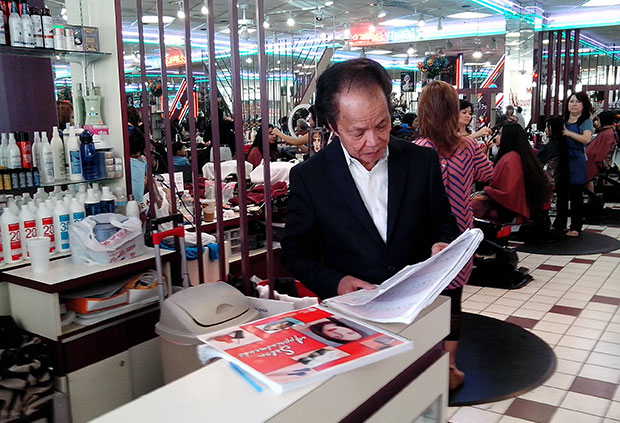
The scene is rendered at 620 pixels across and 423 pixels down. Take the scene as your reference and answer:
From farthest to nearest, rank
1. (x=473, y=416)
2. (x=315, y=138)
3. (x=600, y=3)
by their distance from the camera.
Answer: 1. (x=600, y=3)
2. (x=315, y=138)
3. (x=473, y=416)

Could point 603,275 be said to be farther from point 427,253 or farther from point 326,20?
point 326,20

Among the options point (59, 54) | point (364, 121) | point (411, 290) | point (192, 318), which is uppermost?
point (59, 54)

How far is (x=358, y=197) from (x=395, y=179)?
14cm

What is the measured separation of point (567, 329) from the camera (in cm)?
395

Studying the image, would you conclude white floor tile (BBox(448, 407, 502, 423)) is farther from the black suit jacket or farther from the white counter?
the white counter

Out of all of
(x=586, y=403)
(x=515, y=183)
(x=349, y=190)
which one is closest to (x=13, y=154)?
(x=349, y=190)

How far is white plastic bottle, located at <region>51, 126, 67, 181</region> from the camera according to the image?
266 centimetres

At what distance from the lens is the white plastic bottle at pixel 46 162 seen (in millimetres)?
2613

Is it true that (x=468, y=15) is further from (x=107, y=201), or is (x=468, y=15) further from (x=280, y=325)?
(x=280, y=325)

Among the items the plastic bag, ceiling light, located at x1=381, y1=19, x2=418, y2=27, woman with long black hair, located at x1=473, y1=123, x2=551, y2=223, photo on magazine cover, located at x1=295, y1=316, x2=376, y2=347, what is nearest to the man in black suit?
photo on magazine cover, located at x1=295, y1=316, x2=376, y2=347

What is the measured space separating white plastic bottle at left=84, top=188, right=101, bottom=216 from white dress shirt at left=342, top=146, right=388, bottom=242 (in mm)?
1454

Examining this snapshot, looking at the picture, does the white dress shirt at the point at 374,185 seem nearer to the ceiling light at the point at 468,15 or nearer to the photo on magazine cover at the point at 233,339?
the photo on magazine cover at the point at 233,339

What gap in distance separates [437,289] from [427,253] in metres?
0.67

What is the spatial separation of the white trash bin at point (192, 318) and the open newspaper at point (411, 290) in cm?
71
